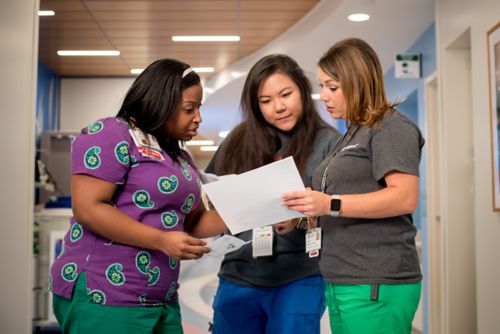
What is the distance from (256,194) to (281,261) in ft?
1.58

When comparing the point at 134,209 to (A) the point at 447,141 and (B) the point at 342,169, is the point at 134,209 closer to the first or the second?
(B) the point at 342,169

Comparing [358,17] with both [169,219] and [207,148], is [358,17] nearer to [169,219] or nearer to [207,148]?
[169,219]

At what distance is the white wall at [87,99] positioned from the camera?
415 inches

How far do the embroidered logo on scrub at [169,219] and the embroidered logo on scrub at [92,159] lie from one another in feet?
0.77

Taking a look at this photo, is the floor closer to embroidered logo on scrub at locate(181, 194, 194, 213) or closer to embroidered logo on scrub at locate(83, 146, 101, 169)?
embroidered logo on scrub at locate(181, 194, 194, 213)

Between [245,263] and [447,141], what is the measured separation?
310cm

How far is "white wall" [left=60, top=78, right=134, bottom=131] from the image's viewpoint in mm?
10539

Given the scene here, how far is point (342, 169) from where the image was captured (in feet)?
6.25

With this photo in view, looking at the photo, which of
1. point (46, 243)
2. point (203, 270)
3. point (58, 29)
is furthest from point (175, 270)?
point (203, 270)

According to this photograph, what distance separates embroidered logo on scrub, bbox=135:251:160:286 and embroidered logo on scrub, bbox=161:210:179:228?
0.10 metres

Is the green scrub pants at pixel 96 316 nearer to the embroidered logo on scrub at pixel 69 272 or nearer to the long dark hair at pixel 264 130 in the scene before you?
the embroidered logo on scrub at pixel 69 272

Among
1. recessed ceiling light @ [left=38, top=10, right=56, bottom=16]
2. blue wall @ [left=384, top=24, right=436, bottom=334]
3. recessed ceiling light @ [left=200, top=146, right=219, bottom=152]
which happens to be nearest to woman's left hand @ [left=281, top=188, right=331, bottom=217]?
blue wall @ [left=384, top=24, right=436, bottom=334]

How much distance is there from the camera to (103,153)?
1.76 metres

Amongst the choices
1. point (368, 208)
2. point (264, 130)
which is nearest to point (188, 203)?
point (368, 208)
